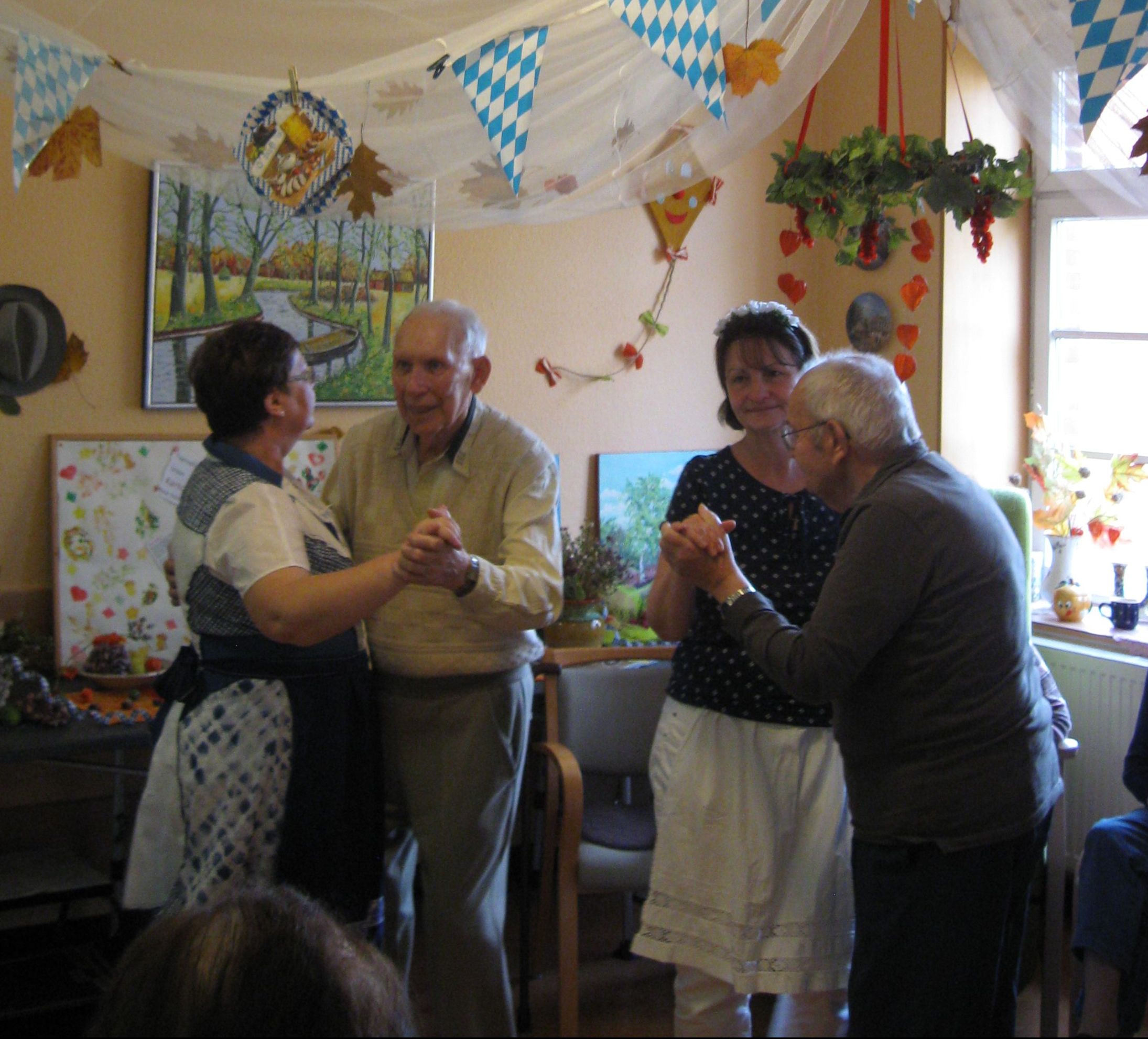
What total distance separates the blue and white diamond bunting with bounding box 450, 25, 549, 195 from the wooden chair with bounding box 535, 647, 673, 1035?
1.24 m

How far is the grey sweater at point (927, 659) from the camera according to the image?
5.40 feet

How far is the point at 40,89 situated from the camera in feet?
7.28

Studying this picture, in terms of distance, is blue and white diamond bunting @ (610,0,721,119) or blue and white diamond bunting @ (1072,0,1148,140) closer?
blue and white diamond bunting @ (1072,0,1148,140)

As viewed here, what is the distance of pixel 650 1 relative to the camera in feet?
6.28

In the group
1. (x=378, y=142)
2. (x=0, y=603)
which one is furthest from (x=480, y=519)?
(x=0, y=603)

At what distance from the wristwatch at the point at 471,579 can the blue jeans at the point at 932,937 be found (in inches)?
28.1

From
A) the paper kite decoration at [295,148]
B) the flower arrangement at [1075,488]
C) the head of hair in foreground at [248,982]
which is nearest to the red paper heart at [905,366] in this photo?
the flower arrangement at [1075,488]

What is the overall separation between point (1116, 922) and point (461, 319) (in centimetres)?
184

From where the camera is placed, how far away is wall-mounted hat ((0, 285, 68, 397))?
9.72 ft

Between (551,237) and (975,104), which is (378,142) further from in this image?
(975,104)

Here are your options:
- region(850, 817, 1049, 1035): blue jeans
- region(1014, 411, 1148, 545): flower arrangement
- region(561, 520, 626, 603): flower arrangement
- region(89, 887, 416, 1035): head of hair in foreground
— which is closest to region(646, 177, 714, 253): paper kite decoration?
region(561, 520, 626, 603): flower arrangement

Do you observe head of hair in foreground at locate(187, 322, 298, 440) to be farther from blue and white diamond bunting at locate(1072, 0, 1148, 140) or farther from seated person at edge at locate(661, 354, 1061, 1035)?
blue and white diamond bunting at locate(1072, 0, 1148, 140)

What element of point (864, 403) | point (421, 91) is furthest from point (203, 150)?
point (864, 403)

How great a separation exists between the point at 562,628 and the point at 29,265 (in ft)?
5.46
